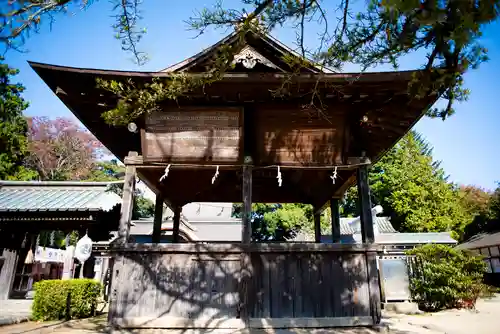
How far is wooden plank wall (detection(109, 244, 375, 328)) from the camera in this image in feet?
18.1

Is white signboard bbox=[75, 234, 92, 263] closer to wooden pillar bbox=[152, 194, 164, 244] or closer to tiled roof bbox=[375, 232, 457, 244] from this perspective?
wooden pillar bbox=[152, 194, 164, 244]

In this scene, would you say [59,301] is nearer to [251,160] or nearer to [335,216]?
[251,160]

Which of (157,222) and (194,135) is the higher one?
(194,135)

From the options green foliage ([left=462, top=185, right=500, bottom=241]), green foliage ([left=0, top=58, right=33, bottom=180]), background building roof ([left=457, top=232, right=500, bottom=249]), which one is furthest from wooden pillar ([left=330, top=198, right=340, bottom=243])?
green foliage ([left=462, top=185, right=500, bottom=241])

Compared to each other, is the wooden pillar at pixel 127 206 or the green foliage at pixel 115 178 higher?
the green foliage at pixel 115 178

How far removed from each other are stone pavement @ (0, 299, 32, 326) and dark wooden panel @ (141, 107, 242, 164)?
214 inches

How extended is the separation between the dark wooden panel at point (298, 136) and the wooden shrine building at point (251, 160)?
2 centimetres

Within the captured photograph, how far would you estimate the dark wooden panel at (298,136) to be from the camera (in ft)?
20.6

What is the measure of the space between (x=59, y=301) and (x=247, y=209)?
5.81 meters

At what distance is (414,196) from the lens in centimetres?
2886

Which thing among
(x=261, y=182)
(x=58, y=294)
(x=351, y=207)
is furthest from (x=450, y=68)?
(x=351, y=207)

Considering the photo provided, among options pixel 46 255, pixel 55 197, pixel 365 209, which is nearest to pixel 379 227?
pixel 365 209

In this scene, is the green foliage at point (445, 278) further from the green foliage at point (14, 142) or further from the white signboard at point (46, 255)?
the green foliage at point (14, 142)

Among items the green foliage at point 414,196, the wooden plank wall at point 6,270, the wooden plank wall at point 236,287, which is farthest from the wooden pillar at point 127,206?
the green foliage at point 414,196
